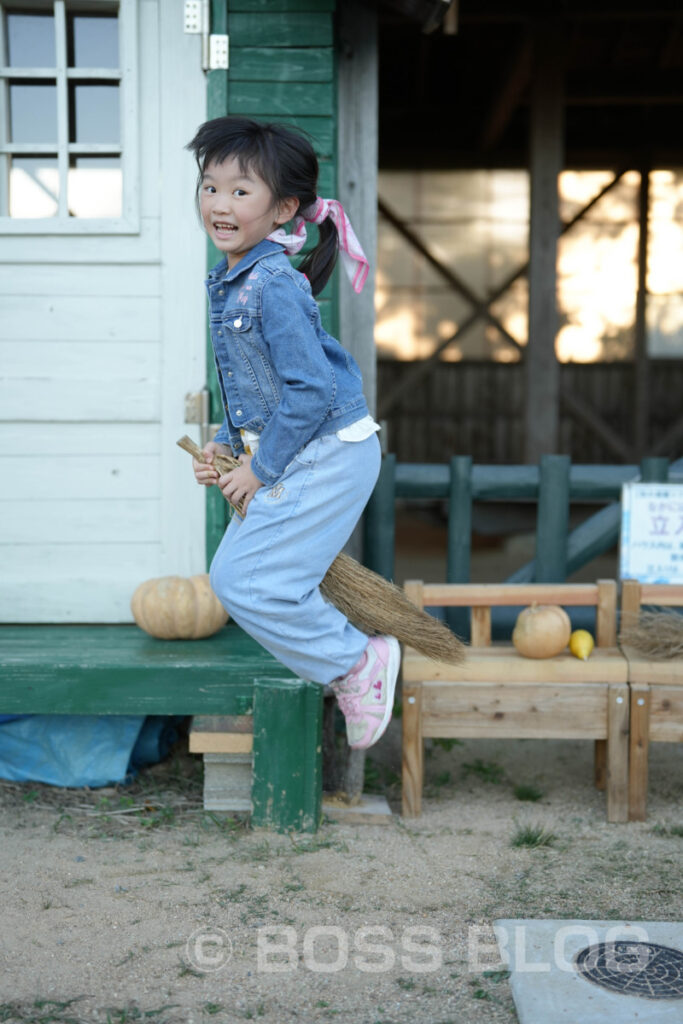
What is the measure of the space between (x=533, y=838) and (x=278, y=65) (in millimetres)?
2730

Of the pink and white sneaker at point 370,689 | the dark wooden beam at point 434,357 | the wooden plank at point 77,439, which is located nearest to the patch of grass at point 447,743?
the pink and white sneaker at point 370,689

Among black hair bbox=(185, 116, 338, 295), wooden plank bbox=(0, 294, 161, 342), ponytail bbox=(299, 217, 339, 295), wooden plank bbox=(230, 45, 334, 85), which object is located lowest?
wooden plank bbox=(0, 294, 161, 342)

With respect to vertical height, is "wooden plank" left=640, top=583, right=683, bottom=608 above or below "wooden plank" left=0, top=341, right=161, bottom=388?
below

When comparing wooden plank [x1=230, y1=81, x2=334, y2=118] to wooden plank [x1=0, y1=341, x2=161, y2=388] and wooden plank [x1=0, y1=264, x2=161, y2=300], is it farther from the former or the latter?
wooden plank [x1=0, y1=341, x2=161, y2=388]

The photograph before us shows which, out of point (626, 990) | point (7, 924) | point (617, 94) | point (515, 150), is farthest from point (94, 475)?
point (515, 150)

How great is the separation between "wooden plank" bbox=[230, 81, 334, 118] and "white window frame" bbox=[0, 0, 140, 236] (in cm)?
39

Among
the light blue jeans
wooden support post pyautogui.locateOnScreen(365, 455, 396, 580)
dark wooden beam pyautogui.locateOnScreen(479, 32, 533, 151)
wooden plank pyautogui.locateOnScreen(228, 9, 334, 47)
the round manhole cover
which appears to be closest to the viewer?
the round manhole cover

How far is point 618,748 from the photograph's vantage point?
11.1ft

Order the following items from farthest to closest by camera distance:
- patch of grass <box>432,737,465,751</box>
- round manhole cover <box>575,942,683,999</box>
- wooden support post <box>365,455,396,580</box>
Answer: wooden support post <box>365,455,396,580</box> < patch of grass <box>432,737,465,751</box> < round manhole cover <box>575,942,683,999</box>

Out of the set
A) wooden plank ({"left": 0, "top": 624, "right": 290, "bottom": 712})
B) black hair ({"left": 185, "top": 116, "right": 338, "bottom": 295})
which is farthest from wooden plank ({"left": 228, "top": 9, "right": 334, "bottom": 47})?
wooden plank ({"left": 0, "top": 624, "right": 290, "bottom": 712})

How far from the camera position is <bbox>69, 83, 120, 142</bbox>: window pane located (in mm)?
3871

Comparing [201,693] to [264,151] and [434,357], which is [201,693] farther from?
[434,357]

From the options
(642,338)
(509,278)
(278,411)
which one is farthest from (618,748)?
(509,278)

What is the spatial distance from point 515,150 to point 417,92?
1818 mm
